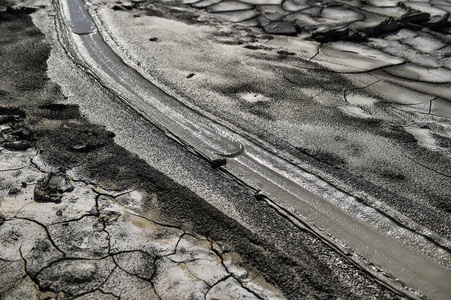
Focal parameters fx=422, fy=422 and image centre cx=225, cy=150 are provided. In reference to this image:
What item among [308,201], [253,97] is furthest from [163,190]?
[253,97]

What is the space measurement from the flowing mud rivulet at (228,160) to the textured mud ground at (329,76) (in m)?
0.02

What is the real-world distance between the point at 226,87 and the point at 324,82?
841mm

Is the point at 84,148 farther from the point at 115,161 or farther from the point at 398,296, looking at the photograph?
the point at 398,296

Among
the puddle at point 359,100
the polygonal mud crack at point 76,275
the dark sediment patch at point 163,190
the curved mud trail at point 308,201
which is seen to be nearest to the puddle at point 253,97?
the curved mud trail at point 308,201

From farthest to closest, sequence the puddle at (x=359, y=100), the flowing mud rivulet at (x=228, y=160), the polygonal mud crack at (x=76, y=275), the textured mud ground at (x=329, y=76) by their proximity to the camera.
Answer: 1. the puddle at (x=359, y=100)
2. the textured mud ground at (x=329, y=76)
3. the flowing mud rivulet at (x=228, y=160)
4. the polygonal mud crack at (x=76, y=275)

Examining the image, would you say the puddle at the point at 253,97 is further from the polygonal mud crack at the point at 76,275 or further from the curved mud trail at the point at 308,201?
the polygonal mud crack at the point at 76,275

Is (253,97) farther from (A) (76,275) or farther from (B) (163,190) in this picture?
(A) (76,275)

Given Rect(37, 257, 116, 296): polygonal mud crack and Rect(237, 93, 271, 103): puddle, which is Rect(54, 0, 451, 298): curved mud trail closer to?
Rect(237, 93, 271, 103): puddle

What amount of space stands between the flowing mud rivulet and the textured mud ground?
0.02m

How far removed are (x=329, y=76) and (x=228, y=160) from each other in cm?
150

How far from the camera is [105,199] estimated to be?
2.25 m

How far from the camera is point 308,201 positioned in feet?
7.85

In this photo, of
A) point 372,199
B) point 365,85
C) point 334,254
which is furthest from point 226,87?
point 334,254

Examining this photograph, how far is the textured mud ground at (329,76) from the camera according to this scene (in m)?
2.63
